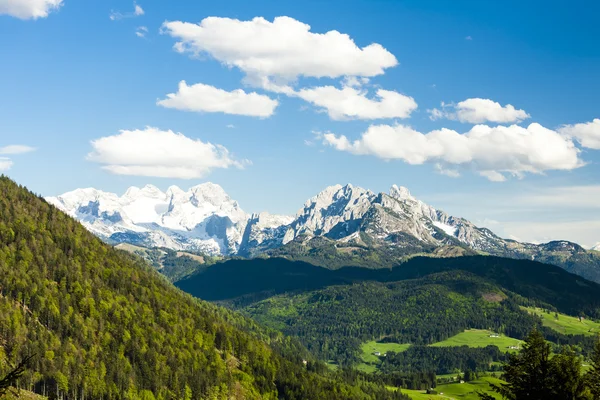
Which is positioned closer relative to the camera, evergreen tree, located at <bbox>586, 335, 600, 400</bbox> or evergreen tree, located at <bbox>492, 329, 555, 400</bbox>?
evergreen tree, located at <bbox>586, 335, 600, 400</bbox>

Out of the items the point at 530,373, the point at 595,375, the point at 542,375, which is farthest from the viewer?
the point at 595,375

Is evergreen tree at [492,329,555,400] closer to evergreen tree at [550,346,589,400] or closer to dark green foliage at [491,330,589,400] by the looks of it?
dark green foliage at [491,330,589,400]

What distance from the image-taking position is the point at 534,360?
166ft

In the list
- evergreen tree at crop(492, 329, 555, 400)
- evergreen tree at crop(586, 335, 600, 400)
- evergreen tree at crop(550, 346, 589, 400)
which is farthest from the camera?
evergreen tree at crop(492, 329, 555, 400)

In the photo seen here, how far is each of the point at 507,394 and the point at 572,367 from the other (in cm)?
704

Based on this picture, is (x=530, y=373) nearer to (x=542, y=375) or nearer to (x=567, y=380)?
(x=542, y=375)

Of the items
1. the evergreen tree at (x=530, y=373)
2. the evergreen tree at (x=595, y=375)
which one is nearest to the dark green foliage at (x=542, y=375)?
the evergreen tree at (x=530, y=373)

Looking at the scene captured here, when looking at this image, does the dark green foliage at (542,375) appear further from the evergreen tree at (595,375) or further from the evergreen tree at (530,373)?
the evergreen tree at (595,375)

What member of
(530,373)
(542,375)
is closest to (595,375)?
(542,375)

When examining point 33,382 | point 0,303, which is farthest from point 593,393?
point 0,303

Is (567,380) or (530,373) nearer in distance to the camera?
(567,380)

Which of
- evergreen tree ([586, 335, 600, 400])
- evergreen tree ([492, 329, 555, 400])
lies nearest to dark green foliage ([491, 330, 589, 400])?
evergreen tree ([492, 329, 555, 400])

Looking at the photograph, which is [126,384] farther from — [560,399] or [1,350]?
[560,399]

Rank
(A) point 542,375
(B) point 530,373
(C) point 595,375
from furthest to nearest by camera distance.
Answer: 1. (C) point 595,375
2. (B) point 530,373
3. (A) point 542,375
